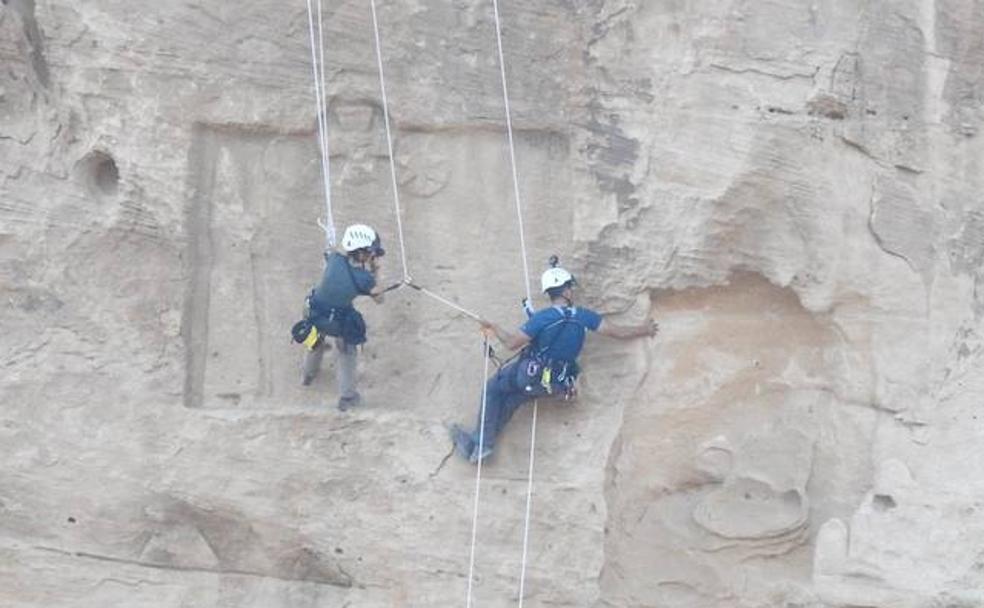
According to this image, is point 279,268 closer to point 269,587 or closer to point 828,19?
point 269,587

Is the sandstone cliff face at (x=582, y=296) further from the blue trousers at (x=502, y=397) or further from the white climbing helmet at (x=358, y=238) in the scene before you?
the white climbing helmet at (x=358, y=238)

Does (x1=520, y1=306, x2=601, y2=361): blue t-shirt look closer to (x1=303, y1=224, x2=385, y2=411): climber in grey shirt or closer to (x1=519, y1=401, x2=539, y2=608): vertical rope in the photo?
(x1=519, y1=401, x2=539, y2=608): vertical rope

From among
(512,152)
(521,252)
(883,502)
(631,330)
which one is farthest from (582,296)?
(883,502)

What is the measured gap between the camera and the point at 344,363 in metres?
8.71

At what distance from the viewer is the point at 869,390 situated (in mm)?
8867

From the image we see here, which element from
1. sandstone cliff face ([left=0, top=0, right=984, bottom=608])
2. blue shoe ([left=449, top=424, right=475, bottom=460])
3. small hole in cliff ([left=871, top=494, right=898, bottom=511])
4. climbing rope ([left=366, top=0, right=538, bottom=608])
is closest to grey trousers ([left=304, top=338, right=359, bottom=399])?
sandstone cliff face ([left=0, top=0, right=984, bottom=608])

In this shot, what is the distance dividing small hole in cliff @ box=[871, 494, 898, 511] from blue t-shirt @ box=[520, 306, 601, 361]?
1825mm

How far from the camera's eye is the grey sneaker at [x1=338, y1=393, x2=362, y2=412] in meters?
8.79

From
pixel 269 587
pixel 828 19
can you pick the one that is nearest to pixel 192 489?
pixel 269 587

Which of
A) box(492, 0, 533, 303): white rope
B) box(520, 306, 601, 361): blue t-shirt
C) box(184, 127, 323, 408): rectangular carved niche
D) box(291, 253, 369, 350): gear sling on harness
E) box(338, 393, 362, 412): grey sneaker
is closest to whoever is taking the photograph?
box(520, 306, 601, 361): blue t-shirt

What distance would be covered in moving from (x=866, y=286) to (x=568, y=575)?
7.26 ft

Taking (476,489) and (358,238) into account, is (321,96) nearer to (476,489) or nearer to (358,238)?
(358,238)

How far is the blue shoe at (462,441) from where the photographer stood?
28.6 feet

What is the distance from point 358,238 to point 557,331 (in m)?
1.13
